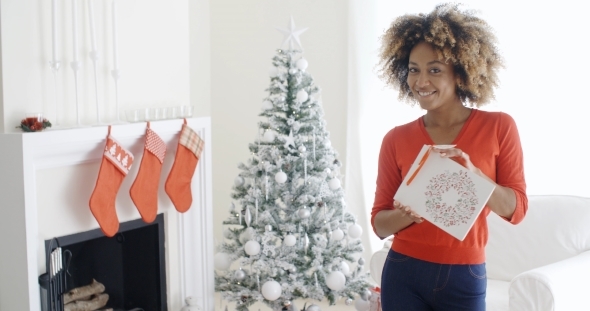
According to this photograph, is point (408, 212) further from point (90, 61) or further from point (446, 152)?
point (90, 61)

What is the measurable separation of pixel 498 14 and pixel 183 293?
2.24m

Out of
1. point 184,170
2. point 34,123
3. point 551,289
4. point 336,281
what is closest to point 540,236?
point 551,289

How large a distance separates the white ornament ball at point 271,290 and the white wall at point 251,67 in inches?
52.4

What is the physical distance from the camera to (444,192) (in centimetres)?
168

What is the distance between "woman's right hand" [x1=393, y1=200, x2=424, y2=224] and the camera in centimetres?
171

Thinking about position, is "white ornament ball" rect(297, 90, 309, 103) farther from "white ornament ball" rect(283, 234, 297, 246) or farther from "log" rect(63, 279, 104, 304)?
"log" rect(63, 279, 104, 304)

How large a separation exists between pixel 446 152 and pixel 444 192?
0.37ft

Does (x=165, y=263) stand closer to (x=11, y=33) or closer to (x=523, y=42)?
(x=11, y=33)

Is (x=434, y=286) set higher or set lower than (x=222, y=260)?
higher

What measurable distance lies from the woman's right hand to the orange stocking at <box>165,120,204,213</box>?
141cm

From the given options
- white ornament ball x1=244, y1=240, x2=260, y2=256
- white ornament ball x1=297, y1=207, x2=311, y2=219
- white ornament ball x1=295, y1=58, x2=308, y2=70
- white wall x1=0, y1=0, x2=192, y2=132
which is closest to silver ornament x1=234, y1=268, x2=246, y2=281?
white ornament ball x1=244, y1=240, x2=260, y2=256

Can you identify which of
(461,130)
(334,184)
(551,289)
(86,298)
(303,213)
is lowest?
(86,298)

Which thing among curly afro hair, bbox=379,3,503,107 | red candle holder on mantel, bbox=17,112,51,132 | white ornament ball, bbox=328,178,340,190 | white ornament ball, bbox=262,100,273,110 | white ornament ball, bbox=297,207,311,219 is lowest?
white ornament ball, bbox=297,207,311,219

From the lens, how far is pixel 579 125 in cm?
332
